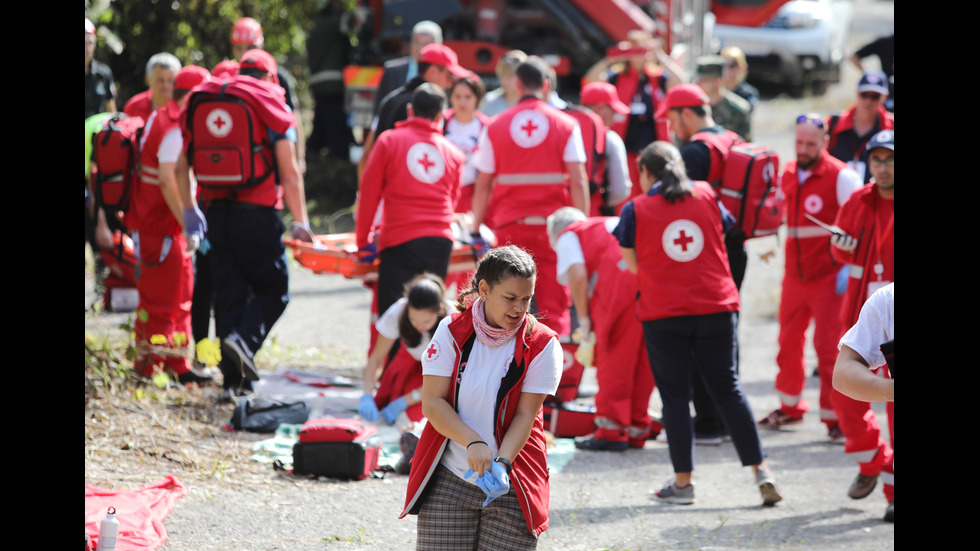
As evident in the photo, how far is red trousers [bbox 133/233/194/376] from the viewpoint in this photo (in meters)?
6.86

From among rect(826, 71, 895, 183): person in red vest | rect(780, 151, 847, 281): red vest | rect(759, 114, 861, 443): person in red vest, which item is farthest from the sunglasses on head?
rect(826, 71, 895, 183): person in red vest

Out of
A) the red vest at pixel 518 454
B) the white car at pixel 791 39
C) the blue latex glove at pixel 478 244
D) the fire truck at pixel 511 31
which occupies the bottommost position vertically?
the red vest at pixel 518 454

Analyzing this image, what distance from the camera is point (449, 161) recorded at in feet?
21.3

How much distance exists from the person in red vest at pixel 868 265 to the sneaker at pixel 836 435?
98 cm

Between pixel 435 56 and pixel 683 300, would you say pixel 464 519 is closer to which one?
pixel 683 300

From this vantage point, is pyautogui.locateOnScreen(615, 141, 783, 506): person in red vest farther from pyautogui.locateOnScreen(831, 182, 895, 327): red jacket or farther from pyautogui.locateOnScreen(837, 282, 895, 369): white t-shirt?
pyautogui.locateOnScreen(837, 282, 895, 369): white t-shirt

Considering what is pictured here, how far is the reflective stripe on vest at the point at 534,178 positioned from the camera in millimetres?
7020

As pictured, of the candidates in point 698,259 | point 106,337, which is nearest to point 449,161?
point 698,259

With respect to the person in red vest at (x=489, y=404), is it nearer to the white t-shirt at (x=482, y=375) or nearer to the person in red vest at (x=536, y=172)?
the white t-shirt at (x=482, y=375)

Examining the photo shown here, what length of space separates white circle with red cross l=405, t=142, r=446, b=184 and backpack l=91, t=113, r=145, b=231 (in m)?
1.84

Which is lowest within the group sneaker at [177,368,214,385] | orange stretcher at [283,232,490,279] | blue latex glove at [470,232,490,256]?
sneaker at [177,368,214,385]

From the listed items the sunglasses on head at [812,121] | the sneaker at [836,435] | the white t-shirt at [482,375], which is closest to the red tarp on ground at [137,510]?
the white t-shirt at [482,375]
